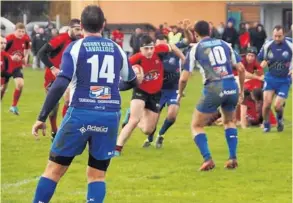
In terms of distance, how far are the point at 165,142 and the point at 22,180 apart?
4.83 m

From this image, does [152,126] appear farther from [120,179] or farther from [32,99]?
[32,99]

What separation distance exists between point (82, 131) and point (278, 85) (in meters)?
9.53

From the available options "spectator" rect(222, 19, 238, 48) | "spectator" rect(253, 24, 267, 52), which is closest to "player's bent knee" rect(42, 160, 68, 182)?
"spectator" rect(253, 24, 267, 52)

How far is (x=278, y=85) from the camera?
16.8 m

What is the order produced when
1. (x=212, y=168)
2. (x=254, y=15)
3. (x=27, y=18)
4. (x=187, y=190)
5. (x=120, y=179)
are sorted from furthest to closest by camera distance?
(x=27, y=18), (x=254, y=15), (x=212, y=168), (x=120, y=179), (x=187, y=190)

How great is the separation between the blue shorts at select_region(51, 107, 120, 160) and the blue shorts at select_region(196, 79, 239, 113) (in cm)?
410

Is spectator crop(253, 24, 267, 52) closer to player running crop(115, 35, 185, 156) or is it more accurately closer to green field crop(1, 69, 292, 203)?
green field crop(1, 69, 292, 203)

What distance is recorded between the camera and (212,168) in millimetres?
12219

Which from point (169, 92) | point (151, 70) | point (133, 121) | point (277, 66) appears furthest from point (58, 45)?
point (277, 66)

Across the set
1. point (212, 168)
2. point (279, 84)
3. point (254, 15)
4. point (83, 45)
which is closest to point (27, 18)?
point (254, 15)

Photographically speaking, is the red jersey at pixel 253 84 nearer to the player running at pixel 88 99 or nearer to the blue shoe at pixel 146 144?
the blue shoe at pixel 146 144

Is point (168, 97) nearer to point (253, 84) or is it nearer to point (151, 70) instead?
point (151, 70)

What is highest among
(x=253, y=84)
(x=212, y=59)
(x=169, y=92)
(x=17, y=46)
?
(x=212, y=59)

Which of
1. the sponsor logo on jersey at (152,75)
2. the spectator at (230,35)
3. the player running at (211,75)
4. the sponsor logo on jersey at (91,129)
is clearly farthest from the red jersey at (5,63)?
the spectator at (230,35)
